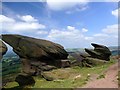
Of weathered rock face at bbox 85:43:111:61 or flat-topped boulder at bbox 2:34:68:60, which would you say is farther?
weathered rock face at bbox 85:43:111:61

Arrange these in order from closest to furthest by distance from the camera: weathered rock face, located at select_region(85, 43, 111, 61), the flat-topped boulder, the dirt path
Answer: the dirt path < the flat-topped boulder < weathered rock face, located at select_region(85, 43, 111, 61)

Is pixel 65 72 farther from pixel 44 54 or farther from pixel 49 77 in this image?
pixel 44 54

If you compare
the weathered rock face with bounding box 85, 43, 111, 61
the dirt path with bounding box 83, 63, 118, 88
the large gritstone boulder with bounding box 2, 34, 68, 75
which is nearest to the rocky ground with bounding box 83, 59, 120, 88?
the dirt path with bounding box 83, 63, 118, 88

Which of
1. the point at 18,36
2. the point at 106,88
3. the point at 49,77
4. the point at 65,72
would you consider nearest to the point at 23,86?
the point at 49,77

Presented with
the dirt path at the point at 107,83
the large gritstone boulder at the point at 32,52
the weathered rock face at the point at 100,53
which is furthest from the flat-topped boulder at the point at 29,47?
the dirt path at the point at 107,83

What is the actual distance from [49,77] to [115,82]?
1311 centimetres

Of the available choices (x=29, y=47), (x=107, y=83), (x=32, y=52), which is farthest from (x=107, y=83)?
(x=29, y=47)

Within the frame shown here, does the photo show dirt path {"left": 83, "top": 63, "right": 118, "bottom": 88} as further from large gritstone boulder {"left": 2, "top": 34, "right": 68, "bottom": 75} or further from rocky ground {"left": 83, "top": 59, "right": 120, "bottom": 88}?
large gritstone boulder {"left": 2, "top": 34, "right": 68, "bottom": 75}

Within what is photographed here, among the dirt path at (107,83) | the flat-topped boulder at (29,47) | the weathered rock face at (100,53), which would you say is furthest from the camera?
the weathered rock face at (100,53)

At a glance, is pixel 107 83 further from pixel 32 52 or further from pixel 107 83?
pixel 32 52

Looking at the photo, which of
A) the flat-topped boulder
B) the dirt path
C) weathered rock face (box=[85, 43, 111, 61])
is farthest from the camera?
weathered rock face (box=[85, 43, 111, 61])

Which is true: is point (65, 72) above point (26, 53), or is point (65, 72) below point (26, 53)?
below

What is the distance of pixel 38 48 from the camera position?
147ft

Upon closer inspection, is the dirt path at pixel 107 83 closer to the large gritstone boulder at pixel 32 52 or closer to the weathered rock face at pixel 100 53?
the large gritstone boulder at pixel 32 52
